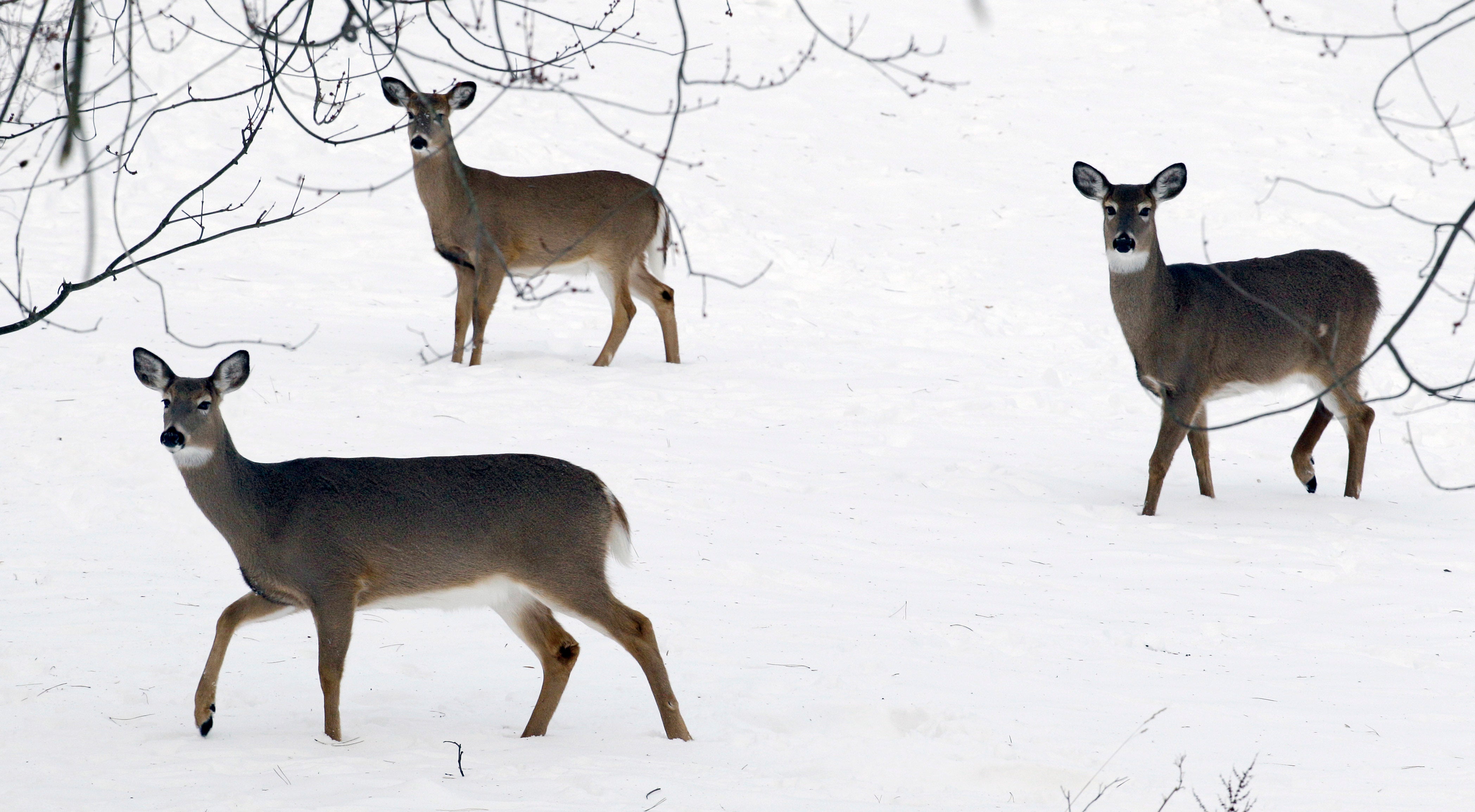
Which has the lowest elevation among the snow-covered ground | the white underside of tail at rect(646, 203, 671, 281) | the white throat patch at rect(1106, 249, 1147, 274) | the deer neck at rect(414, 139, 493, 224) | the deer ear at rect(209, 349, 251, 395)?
the snow-covered ground

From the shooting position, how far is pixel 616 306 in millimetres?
11258

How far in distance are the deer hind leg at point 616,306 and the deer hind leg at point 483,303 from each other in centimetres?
86

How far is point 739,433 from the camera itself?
9.44 m

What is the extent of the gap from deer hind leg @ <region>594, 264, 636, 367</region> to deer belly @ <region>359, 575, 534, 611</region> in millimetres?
6028

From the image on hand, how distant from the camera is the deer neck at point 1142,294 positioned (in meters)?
8.52

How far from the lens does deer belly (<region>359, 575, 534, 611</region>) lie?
196 inches

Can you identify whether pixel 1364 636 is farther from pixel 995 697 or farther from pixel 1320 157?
pixel 1320 157

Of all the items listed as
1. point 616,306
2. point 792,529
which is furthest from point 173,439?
point 616,306

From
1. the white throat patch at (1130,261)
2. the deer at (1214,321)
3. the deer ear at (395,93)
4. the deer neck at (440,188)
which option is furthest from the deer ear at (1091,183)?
the deer neck at (440,188)

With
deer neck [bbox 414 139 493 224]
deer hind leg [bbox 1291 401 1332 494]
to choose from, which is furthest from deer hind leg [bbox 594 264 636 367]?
deer hind leg [bbox 1291 401 1332 494]

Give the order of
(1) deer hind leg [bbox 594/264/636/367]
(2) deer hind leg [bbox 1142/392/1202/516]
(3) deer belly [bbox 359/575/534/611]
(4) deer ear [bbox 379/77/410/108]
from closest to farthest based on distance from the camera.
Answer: (3) deer belly [bbox 359/575/534/611], (2) deer hind leg [bbox 1142/392/1202/516], (4) deer ear [bbox 379/77/410/108], (1) deer hind leg [bbox 594/264/636/367]

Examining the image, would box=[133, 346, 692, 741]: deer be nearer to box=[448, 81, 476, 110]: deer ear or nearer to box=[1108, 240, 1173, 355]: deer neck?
box=[1108, 240, 1173, 355]: deer neck

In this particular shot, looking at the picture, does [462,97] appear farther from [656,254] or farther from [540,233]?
[656,254]

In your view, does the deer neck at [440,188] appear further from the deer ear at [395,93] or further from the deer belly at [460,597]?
the deer belly at [460,597]
